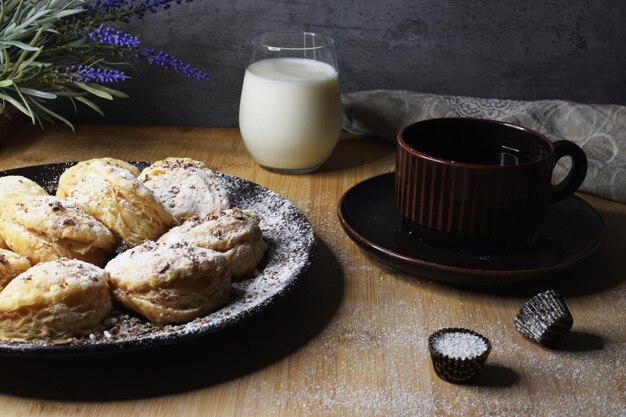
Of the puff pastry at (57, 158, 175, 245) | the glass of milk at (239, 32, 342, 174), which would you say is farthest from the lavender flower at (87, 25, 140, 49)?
the puff pastry at (57, 158, 175, 245)

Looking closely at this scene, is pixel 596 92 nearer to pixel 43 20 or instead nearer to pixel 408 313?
pixel 408 313

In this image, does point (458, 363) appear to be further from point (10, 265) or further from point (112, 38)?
point (112, 38)

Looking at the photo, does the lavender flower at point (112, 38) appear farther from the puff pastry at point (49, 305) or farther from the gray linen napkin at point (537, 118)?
the puff pastry at point (49, 305)

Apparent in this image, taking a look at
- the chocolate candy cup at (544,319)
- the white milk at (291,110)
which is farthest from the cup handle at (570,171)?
the white milk at (291,110)

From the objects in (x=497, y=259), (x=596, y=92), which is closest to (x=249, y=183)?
(x=497, y=259)

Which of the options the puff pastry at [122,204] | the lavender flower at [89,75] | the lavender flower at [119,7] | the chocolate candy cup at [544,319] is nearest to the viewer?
Answer: the chocolate candy cup at [544,319]

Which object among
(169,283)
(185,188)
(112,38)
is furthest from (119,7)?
(169,283)

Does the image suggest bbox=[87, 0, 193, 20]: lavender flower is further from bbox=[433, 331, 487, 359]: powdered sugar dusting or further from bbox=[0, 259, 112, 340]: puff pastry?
bbox=[433, 331, 487, 359]: powdered sugar dusting
